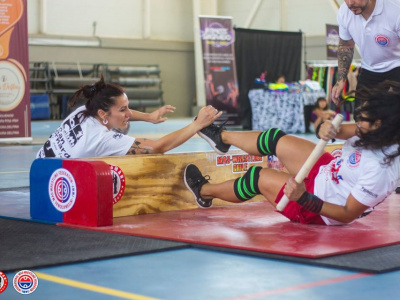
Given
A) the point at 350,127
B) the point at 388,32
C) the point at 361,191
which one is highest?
the point at 388,32

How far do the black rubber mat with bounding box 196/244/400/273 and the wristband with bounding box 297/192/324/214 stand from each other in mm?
423

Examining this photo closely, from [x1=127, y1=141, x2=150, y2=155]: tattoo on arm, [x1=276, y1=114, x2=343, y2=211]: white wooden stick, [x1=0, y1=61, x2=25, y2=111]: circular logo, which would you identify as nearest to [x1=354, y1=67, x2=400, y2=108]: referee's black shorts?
[x1=276, y1=114, x2=343, y2=211]: white wooden stick

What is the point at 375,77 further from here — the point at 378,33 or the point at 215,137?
the point at 215,137

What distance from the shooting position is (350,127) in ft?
13.6

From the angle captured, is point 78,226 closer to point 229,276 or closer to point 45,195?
point 45,195

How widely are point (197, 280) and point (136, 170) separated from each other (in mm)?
1780

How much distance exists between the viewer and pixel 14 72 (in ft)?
36.6

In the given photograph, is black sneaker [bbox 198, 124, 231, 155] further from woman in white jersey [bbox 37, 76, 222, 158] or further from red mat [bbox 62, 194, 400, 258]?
red mat [bbox 62, 194, 400, 258]

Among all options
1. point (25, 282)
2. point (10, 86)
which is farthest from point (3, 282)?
point (10, 86)

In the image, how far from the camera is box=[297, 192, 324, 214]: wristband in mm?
3795

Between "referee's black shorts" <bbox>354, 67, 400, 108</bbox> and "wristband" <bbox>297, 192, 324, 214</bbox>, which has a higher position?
"referee's black shorts" <bbox>354, 67, 400, 108</bbox>

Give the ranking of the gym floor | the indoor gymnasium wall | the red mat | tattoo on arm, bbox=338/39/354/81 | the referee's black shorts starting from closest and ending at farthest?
the gym floor → the red mat → the referee's black shorts → tattoo on arm, bbox=338/39/354/81 → the indoor gymnasium wall

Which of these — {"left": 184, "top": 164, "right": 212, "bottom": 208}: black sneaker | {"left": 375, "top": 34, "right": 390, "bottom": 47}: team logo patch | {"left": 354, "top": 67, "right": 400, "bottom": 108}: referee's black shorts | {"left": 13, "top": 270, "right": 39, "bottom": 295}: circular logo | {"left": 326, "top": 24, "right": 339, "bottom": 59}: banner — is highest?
{"left": 326, "top": 24, "right": 339, "bottom": 59}: banner

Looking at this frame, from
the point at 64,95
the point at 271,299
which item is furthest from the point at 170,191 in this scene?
the point at 64,95
